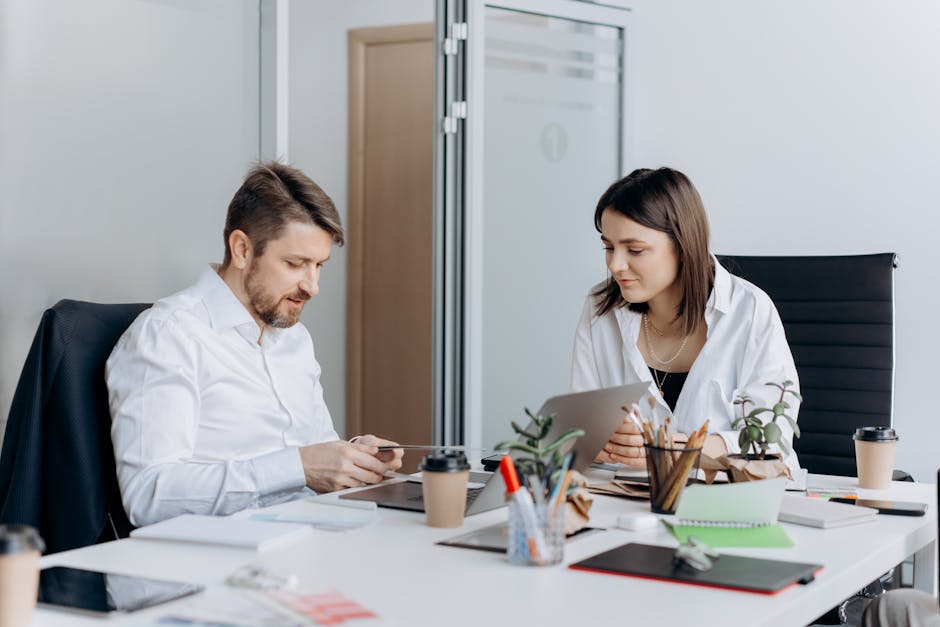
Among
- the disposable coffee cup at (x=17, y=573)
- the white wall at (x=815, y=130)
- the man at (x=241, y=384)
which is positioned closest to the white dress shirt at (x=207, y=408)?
the man at (x=241, y=384)

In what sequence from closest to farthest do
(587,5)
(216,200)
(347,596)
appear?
1. (347,596)
2. (216,200)
3. (587,5)

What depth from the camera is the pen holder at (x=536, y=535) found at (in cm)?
128

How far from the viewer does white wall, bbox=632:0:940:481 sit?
11.8 ft

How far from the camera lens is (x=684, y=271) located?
2.50 meters

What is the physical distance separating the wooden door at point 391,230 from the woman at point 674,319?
7.74 ft

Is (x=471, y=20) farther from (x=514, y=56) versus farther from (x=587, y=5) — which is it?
(x=587, y=5)

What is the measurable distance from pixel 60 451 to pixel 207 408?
11.4 inches

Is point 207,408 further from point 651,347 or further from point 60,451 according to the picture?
point 651,347

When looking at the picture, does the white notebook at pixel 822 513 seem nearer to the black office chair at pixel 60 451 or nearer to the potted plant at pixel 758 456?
the potted plant at pixel 758 456

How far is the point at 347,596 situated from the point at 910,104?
3.12 metres

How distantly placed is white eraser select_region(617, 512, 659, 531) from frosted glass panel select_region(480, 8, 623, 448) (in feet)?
7.23

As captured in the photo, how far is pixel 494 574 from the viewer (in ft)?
4.09

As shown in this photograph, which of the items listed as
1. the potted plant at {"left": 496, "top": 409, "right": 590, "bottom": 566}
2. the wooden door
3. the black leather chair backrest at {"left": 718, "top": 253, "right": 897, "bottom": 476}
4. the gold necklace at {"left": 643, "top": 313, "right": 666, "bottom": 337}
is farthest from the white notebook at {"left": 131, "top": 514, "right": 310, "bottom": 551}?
the wooden door

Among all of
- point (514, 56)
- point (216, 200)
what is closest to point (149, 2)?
point (216, 200)
